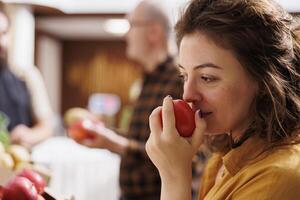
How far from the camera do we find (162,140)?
2.90 feet

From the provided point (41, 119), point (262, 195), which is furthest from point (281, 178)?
point (41, 119)

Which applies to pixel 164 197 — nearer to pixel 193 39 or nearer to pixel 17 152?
pixel 193 39

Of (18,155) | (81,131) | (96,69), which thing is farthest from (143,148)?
(96,69)

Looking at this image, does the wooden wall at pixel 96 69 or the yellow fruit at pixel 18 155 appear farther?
the wooden wall at pixel 96 69

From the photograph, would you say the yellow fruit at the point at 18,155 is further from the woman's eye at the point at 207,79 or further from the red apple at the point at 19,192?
the woman's eye at the point at 207,79

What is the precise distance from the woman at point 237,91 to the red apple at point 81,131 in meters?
0.72

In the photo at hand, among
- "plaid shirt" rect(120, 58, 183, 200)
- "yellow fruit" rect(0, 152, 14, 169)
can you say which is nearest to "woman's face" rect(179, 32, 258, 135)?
"yellow fruit" rect(0, 152, 14, 169)

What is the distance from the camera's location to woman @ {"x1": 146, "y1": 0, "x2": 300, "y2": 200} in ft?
2.72

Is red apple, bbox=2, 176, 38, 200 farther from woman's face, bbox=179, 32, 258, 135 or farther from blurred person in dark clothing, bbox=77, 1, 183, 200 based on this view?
blurred person in dark clothing, bbox=77, 1, 183, 200

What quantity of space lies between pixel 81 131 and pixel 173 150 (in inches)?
30.6

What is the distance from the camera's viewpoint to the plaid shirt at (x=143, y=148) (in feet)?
6.15

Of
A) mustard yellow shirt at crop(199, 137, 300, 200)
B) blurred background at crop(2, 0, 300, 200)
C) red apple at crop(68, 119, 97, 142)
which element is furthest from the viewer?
blurred background at crop(2, 0, 300, 200)

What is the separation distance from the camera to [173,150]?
2.84 ft

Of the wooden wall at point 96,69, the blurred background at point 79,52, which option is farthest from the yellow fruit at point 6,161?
the wooden wall at point 96,69
